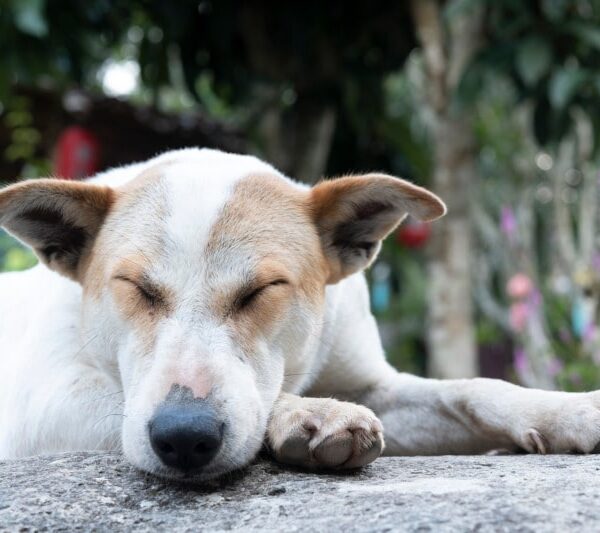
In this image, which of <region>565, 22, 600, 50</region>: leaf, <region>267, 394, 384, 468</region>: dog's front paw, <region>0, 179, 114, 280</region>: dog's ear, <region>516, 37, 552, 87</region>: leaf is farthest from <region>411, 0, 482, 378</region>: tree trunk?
<region>267, 394, 384, 468</region>: dog's front paw

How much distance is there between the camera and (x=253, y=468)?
97.6 inches

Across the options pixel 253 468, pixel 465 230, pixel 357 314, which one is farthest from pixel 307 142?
pixel 253 468

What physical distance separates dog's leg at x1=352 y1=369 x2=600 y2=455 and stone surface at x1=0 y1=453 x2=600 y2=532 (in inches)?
10.0

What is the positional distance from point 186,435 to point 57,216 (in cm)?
118

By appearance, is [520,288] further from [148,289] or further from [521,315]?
[148,289]

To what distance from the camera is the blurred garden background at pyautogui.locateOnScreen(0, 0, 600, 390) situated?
5.71 metres

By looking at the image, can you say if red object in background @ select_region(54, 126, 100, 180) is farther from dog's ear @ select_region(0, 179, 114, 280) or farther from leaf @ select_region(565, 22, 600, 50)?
dog's ear @ select_region(0, 179, 114, 280)

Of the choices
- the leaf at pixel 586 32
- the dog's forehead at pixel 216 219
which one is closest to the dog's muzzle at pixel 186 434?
the dog's forehead at pixel 216 219

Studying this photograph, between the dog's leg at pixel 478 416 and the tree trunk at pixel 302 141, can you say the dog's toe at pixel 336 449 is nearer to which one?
the dog's leg at pixel 478 416

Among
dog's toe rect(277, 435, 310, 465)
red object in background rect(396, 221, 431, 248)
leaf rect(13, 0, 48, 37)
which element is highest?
red object in background rect(396, 221, 431, 248)

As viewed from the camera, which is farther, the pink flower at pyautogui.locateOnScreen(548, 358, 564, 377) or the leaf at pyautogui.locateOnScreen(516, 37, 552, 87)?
the pink flower at pyautogui.locateOnScreen(548, 358, 564, 377)

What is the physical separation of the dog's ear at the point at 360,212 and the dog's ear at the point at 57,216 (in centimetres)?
76

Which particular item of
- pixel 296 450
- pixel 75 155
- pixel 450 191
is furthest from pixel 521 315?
pixel 296 450

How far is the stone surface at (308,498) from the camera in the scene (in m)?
1.88
